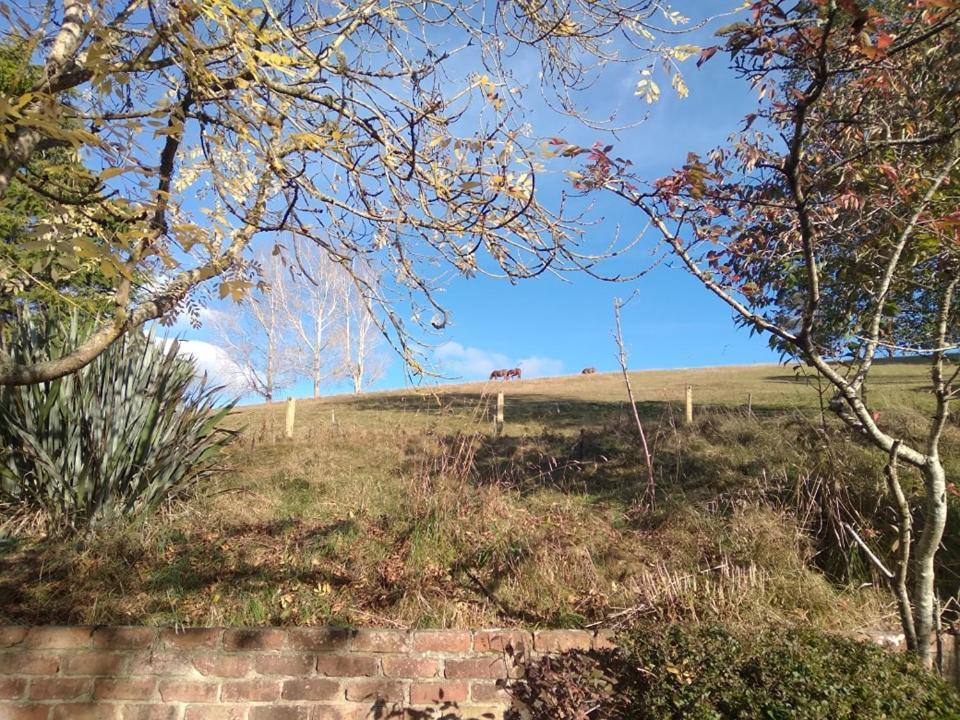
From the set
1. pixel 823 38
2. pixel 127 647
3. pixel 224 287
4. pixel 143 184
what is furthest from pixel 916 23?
pixel 127 647

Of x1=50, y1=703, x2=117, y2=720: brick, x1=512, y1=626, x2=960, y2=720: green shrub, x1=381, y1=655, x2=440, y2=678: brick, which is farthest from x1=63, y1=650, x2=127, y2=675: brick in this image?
x1=512, y1=626, x2=960, y2=720: green shrub

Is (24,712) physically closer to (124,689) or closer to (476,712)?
(124,689)

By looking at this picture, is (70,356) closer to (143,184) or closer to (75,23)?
(143,184)

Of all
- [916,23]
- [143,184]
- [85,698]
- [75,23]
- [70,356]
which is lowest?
[85,698]

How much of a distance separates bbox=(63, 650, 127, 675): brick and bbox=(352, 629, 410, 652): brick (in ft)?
3.57

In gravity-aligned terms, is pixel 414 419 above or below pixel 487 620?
above

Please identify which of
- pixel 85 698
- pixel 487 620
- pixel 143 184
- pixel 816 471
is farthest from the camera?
pixel 816 471

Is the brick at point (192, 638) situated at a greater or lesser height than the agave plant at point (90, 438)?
lesser

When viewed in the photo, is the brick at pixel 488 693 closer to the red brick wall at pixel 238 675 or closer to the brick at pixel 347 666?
the red brick wall at pixel 238 675

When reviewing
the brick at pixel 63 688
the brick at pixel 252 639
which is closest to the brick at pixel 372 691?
the brick at pixel 252 639

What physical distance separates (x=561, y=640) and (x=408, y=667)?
0.75m

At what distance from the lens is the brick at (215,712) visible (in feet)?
9.73

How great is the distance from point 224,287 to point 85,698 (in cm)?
206

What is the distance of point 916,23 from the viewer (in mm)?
2746
